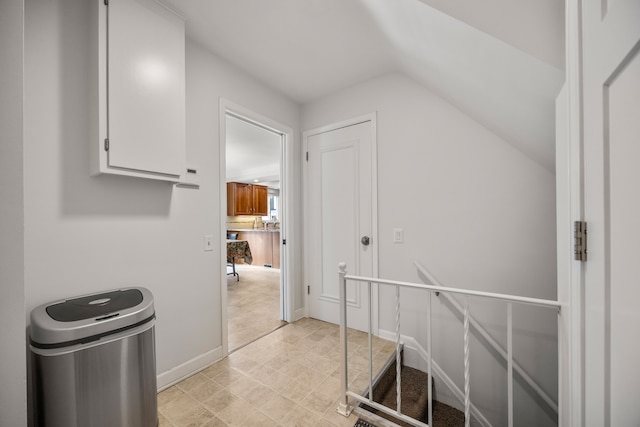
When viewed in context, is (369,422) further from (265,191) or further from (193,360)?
(265,191)

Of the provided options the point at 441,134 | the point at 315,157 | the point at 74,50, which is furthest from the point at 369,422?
the point at 74,50

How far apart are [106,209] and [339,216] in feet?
6.35

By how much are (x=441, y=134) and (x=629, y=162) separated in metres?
1.76

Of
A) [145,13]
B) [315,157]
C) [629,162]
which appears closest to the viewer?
[629,162]

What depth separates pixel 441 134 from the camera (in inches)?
83.4

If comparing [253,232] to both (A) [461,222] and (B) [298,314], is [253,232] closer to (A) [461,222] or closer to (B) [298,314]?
(B) [298,314]

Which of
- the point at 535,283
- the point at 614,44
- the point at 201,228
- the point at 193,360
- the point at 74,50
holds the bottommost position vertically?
the point at 193,360

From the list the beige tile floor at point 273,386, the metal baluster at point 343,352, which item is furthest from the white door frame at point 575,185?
the beige tile floor at point 273,386

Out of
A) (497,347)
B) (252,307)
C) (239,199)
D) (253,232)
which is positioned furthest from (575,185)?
(239,199)

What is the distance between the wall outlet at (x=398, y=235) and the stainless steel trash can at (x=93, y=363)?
1.96 meters

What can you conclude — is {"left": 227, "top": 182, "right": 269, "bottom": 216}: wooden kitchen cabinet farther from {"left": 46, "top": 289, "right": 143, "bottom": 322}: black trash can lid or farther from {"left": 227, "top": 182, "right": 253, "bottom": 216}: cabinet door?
{"left": 46, "top": 289, "right": 143, "bottom": 322}: black trash can lid

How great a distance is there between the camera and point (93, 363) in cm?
106

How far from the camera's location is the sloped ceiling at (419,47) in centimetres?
91

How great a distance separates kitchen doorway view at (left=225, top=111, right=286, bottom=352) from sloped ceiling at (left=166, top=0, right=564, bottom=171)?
62 cm
